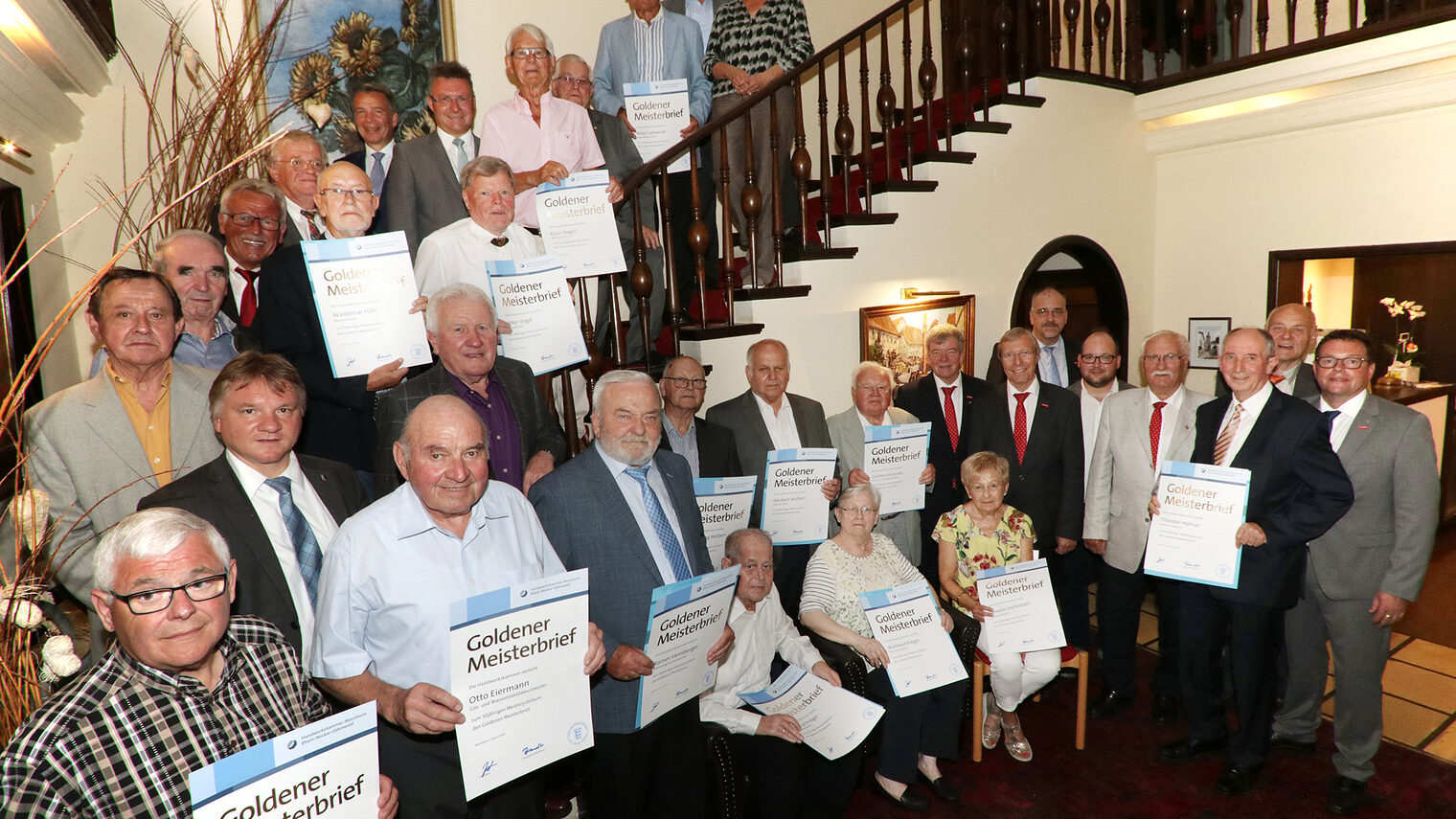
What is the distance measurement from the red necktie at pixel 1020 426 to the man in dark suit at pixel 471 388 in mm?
2469

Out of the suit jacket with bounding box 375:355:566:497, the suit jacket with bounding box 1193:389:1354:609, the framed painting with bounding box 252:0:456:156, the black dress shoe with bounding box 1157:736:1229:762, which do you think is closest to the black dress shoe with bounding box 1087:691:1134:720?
the black dress shoe with bounding box 1157:736:1229:762

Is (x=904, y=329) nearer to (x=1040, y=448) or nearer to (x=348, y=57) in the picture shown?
(x=1040, y=448)

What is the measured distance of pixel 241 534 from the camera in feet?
6.68

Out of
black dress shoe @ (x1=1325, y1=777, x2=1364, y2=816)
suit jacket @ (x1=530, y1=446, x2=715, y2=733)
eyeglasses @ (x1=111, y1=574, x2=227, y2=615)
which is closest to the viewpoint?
eyeglasses @ (x1=111, y1=574, x2=227, y2=615)

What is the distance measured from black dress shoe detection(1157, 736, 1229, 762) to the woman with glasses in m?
0.96

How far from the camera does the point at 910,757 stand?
3.54 metres

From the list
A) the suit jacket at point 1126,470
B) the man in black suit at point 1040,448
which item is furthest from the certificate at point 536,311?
the suit jacket at point 1126,470

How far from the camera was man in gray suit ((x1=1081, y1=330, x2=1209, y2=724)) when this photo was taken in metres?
3.95

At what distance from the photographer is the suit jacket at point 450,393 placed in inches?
102

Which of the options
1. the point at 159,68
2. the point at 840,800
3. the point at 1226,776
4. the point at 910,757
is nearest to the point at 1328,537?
the point at 1226,776

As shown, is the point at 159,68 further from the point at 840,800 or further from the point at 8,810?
the point at 840,800

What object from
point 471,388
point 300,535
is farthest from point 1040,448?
point 300,535

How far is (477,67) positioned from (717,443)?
3.34m

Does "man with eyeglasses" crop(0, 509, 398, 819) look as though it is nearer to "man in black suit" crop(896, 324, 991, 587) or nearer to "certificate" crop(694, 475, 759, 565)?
"certificate" crop(694, 475, 759, 565)
